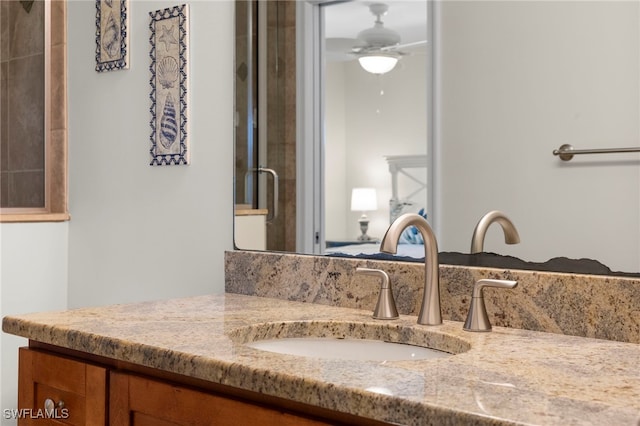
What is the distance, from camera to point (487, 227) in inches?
56.6

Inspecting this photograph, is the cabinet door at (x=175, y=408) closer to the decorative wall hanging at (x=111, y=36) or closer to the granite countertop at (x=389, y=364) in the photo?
the granite countertop at (x=389, y=364)

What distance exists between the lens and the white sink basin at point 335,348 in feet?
4.57

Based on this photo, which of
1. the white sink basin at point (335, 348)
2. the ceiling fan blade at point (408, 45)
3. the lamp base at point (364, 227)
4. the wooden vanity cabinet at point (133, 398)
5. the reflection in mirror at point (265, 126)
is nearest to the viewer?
the wooden vanity cabinet at point (133, 398)

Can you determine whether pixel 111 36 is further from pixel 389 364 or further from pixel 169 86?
pixel 389 364

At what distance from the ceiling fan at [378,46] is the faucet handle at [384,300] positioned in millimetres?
427

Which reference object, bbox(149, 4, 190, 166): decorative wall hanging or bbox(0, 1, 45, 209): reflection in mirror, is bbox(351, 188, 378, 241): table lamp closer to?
bbox(149, 4, 190, 166): decorative wall hanging

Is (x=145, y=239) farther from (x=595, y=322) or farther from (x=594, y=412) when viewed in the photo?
(x=594, y=412)

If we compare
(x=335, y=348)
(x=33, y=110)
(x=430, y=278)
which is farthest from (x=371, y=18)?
(x=33, y=110)

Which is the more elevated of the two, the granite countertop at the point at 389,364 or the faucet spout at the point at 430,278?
the faucet spout at the point at 430,278

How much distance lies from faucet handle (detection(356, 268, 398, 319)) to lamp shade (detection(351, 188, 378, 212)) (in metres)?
0.18

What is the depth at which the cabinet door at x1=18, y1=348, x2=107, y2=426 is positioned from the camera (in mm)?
1321

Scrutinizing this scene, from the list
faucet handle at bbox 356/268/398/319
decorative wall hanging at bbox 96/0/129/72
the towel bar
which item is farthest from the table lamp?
decorative wall hanging at bbox 96/0/129/72

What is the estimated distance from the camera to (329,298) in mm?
1666

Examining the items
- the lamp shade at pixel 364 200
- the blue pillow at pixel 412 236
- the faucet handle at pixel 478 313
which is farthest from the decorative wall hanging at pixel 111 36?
the faucet handle at pixel 478 313
